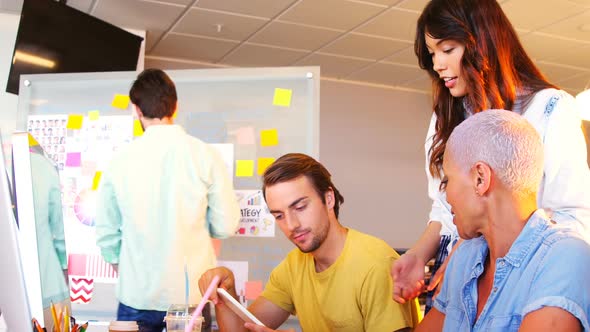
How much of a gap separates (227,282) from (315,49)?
12.2 ft

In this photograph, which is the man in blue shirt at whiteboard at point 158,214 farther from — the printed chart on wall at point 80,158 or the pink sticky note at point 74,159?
the pink sticky note at point 74,159

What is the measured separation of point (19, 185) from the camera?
946 millimetres

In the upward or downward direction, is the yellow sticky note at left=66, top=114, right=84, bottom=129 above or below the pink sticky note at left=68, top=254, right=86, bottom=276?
above

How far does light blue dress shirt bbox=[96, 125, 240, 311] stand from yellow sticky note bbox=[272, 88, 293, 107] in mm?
953

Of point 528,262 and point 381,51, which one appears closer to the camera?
point 528,262

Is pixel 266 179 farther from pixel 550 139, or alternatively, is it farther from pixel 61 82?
pixel 61 82

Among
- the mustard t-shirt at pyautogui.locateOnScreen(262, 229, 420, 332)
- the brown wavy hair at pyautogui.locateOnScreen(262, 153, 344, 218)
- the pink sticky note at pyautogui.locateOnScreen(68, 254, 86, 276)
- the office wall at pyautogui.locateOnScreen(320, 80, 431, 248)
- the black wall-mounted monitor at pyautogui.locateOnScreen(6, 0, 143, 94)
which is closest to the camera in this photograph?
the mustard t-shirt at pyautogui.locateOnScreen(262, 229, 420, 332)

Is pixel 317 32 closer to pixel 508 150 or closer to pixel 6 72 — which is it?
pixel 6 72

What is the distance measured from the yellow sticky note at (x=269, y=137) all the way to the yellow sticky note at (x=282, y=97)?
15cm

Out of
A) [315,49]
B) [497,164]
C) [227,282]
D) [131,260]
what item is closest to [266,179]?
[227,282]

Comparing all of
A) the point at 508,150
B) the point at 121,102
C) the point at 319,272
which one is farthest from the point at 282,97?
the point at 508,150

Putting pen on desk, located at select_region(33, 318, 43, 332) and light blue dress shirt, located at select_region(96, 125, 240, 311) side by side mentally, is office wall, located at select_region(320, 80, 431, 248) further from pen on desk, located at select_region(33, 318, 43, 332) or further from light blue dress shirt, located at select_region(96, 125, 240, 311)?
pen on desk, located at select_region(33, 318, 43, 332)

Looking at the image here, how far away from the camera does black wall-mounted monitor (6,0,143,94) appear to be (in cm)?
389

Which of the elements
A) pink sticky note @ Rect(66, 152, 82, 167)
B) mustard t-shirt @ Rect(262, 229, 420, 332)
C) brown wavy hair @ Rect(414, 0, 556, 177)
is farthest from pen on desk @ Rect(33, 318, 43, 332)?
pink sticky note @ Rect(66, 152, 82, 167)
